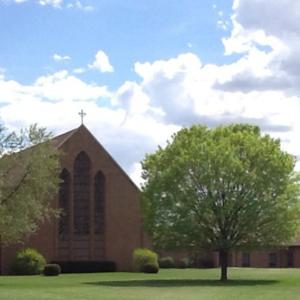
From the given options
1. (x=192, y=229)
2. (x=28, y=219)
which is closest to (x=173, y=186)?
(x=192, y=229)

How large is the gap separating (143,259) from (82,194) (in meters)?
9.39

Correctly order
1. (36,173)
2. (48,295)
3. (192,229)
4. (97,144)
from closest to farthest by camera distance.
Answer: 1. (48,295)
2. (36,173)
3. (192,229)
4. (97,144)

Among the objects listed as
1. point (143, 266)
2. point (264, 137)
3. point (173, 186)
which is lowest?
point (143, 266)

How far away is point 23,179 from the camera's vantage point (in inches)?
1710

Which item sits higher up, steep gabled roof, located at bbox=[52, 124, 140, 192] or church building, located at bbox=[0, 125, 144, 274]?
steep gabled roof, located at bbox=[52, 124, 140, 192]

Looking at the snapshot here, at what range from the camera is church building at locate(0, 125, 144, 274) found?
263 feet

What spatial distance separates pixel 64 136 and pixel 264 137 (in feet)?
109

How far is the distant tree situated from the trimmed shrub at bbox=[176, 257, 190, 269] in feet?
151

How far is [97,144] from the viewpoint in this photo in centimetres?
8256

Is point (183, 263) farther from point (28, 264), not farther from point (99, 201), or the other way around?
point (28, 264)

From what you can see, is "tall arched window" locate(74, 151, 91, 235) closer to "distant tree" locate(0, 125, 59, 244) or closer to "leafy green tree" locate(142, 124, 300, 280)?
"leafy green tree" locate(142, 124, 300, 280)

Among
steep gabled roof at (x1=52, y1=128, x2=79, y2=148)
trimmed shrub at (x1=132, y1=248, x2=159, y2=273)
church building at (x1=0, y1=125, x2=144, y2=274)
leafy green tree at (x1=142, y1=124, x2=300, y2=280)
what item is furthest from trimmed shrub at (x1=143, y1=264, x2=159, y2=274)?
leafy green tree at (x1=142, y1=124, x2=300, y2=280)

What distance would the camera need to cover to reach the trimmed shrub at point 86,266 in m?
78.6

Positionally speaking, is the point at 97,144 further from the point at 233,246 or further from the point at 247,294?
the point at 247,294
